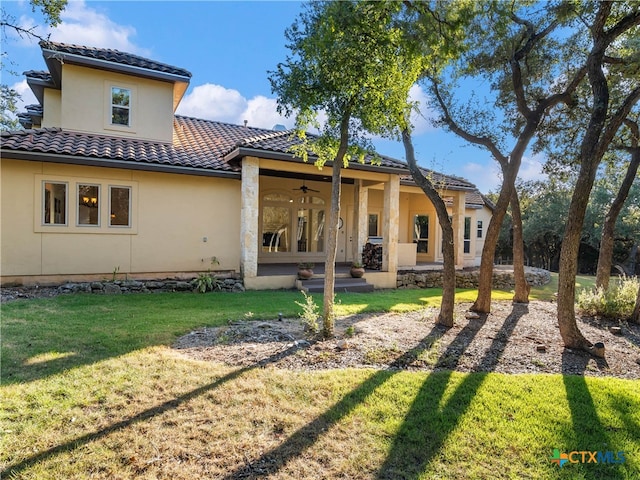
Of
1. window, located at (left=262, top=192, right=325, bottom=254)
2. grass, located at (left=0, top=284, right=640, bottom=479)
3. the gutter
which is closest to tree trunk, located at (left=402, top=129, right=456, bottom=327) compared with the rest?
grass, located at (left=0, top=284, right=640, bottom=479)

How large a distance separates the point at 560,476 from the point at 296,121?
18.5 ft

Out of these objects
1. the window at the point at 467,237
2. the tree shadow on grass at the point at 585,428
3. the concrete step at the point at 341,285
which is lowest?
the tree shadow on grass at the point at 585,428

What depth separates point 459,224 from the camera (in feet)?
55.8

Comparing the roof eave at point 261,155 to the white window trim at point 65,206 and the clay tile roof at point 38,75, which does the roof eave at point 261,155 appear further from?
the clay tile roof at point 38,75

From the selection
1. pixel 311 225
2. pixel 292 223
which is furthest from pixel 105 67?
pixel 311 225

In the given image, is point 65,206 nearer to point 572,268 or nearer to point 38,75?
point 38,75

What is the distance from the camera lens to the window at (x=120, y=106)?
476 inches

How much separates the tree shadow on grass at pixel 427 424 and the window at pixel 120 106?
1230cm

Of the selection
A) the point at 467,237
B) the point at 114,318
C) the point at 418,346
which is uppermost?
the point at 467,237

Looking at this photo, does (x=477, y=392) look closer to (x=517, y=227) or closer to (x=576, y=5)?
(x=517, y=227)

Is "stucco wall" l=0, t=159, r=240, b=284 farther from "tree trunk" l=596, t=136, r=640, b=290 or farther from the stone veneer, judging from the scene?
"tree trunk" l=596, t=136, r=640, b=290

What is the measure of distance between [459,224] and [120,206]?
541 inches

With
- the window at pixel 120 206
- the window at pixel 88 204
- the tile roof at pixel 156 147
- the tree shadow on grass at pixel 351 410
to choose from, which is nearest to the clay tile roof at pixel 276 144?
the tile roof at pixel 156 147

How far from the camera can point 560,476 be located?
3025 mm
